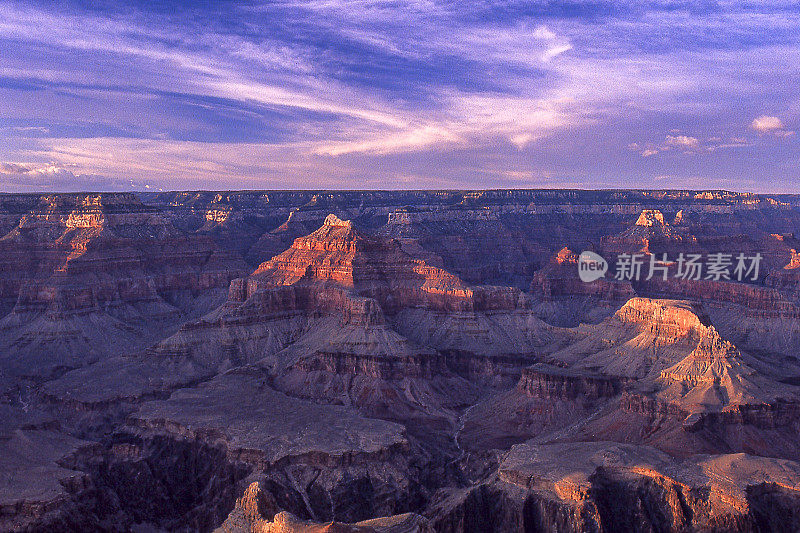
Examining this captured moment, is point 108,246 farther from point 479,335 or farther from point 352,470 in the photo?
point 352,470

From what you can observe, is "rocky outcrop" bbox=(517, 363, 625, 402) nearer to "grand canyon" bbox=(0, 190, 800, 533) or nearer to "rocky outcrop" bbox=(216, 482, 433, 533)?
"grand canyon" bbox=(0, 190, 800, 533)

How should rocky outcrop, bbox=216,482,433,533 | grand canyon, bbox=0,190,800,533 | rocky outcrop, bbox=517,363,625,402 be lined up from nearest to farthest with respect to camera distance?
rocky outcrop, bbox=216,482,433,533
grand canyon, bbox=0,190,800,533
rocky outcrop, bbox=517,363,625,402

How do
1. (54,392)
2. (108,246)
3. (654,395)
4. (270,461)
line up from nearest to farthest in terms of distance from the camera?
(270,461) < (654,395) < (54,392) < (108,246)

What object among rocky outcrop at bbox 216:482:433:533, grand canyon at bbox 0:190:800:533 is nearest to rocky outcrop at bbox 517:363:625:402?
grand canyon at bbox 0:190:800:533

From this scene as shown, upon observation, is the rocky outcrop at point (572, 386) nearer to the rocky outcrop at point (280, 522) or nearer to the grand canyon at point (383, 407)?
the grand canyon at point (383, 407)

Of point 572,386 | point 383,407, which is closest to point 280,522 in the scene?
point 383,407

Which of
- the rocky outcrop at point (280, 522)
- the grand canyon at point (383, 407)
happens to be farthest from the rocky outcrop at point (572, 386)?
the rocky outcrop at point (280, 522)

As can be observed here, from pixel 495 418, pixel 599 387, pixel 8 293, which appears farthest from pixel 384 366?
pixel 8 293

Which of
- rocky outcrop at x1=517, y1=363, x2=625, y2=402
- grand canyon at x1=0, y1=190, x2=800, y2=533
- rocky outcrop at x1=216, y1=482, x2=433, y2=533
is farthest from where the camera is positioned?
rocky outcrop at x1=517, y1=363, x2=625, y2=402

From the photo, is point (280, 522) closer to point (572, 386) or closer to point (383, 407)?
point (383, 407)

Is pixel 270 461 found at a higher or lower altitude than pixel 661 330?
lower
